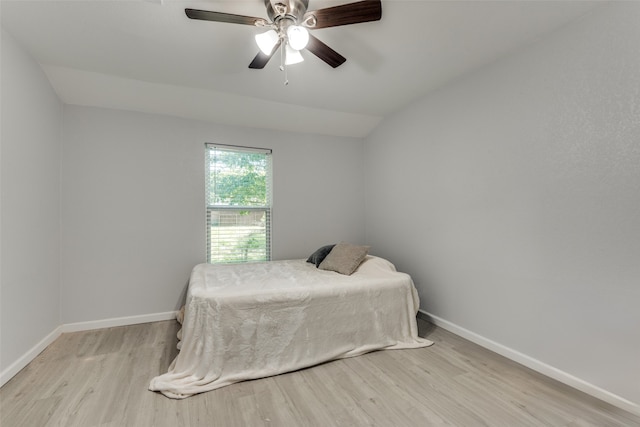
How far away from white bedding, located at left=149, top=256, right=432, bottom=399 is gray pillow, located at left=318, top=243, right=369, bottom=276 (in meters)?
0.11

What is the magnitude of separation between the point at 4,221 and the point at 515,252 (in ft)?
12.4

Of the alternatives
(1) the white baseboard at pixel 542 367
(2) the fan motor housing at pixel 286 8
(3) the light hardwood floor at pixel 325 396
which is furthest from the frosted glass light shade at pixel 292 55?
(1) the white baseboard at pixel 542 367

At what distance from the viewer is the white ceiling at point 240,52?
1858mm

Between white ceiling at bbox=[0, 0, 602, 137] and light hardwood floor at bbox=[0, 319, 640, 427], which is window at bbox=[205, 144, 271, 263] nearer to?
white ceiling at bbox=[0, 0, 602, 137]

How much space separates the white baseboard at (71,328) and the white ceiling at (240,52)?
226cm

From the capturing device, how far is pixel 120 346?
253cm

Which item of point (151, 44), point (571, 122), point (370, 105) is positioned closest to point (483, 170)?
point (571, 122)

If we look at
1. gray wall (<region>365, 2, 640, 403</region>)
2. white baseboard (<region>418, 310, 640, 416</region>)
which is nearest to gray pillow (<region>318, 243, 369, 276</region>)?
gray wall (<region>365, 2, 640, 403</region>)

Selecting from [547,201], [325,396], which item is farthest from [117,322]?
[547,201]

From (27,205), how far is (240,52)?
2085 millimetres

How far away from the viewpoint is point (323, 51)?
6.42ft

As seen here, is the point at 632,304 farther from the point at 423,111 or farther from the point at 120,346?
the point at 120,346

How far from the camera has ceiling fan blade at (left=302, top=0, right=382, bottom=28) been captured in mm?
1552

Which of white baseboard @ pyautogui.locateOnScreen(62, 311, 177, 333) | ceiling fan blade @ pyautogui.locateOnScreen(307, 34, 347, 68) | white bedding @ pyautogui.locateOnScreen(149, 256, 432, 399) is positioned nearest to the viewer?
ceiling fan blade @ pyautogui.locateOnScreen(307, 34, 347, 68)
